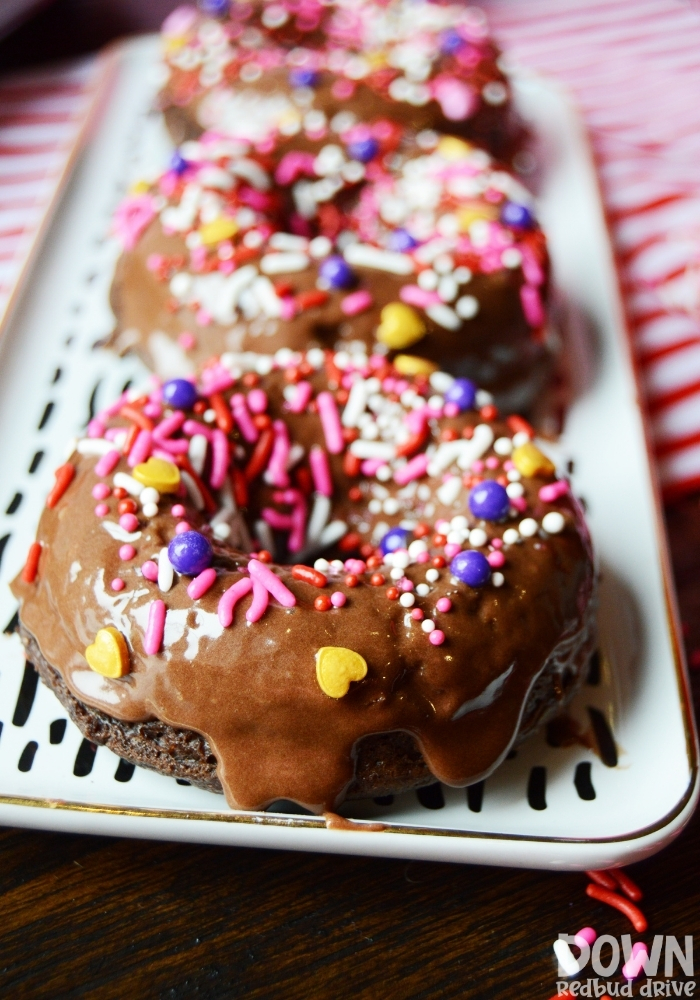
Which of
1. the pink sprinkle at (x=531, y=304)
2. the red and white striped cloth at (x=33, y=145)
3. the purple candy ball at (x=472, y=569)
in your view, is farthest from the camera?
the red and white striped cloth at (x=33, y=145)

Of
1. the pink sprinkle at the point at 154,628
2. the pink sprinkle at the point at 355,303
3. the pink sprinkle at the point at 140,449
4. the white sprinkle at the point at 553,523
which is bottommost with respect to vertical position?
the white sprinkle at the point at 553,523

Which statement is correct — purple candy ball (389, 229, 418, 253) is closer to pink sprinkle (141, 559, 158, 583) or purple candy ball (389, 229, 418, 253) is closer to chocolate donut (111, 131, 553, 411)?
chocolate donut (111, 131, 553, 411)

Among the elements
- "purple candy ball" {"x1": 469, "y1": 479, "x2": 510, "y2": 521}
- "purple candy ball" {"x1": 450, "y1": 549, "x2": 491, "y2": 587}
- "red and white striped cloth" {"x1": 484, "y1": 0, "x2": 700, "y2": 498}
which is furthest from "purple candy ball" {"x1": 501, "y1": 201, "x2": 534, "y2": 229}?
"purple candy ball" {"x1": 450, "y1": 549, "x2": 491, "y2": 587}

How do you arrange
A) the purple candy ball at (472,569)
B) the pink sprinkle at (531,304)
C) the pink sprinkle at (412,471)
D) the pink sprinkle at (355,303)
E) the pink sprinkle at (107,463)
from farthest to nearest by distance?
the pink sprinkle at (531,304), the pink sprinkle at (355,303), the pink sprinkle at (412,471), the pink sprinkle at (107,463), the purple candy ball at (472,569)

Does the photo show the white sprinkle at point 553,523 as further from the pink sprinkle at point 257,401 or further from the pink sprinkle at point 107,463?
the pink sprinkle at point 107,463

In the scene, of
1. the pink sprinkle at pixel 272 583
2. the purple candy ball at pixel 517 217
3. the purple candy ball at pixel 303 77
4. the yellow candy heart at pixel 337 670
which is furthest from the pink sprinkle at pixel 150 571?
the purple candy ball at pixel 303 77

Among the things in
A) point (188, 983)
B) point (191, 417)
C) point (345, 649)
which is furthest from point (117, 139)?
point (188, 983)
